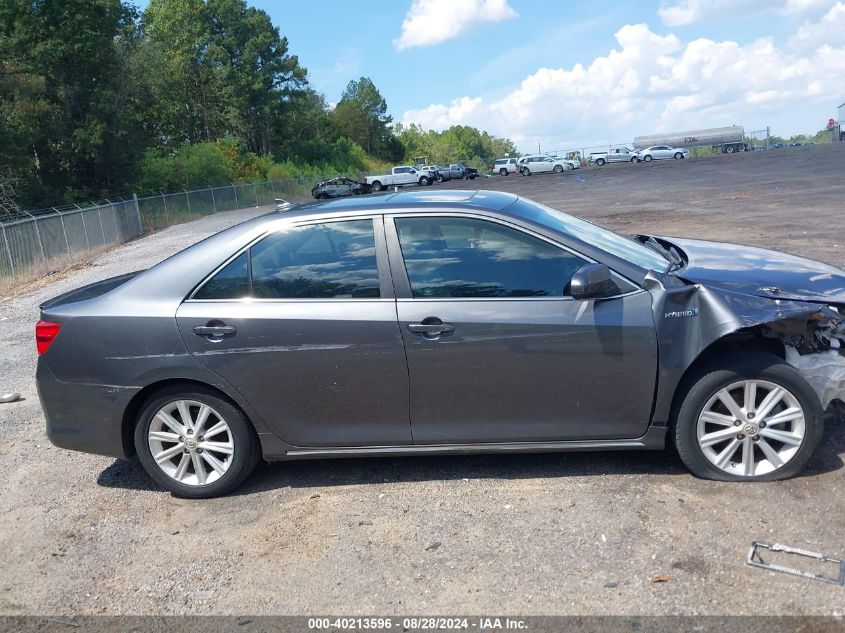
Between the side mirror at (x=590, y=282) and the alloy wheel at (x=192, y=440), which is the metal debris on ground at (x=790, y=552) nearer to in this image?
the side mirror at (x=590, y=282)

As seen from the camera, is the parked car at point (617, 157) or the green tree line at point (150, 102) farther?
the parked car at point (617, 157)

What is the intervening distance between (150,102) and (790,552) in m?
43.5

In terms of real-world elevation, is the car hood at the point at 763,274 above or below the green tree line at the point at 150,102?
below

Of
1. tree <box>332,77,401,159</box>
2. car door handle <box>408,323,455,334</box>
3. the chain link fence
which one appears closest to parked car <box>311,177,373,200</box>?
the chain link fence

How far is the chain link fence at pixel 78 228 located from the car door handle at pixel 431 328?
47.9 ft

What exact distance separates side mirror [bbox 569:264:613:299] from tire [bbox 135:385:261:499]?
6.73ft

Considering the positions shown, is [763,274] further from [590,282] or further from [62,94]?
[62,94]

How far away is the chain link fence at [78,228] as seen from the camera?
55.8 ft

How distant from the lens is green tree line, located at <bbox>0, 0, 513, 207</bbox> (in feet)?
106

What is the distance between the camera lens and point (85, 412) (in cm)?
455

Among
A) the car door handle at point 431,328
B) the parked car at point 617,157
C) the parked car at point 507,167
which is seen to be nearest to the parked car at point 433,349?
the car door handle at point 431,328

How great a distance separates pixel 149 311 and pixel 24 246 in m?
15.1

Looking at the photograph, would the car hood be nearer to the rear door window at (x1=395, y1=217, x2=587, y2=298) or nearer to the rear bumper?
the rear door window at (x1=395, y1=217, x2=587, y2=298)

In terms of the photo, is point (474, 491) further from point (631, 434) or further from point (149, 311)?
point (149, 311)
